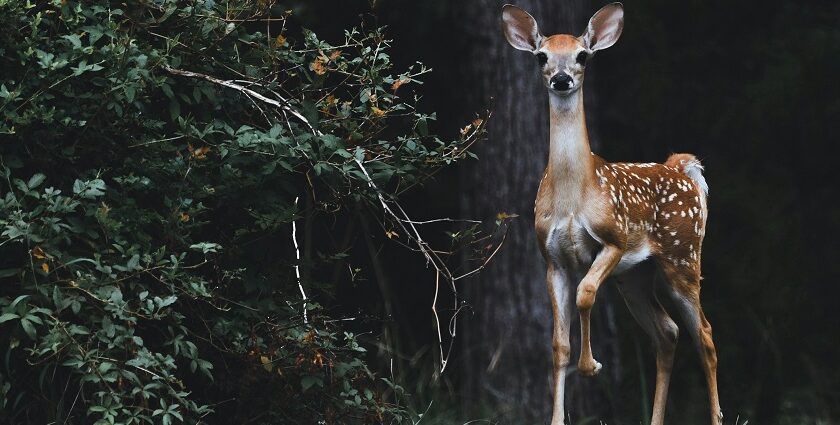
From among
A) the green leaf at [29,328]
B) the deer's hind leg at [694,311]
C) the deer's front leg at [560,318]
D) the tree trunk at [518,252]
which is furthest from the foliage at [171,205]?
the tree trunk at [518,252]

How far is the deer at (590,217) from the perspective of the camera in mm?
5734

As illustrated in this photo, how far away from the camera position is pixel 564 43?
5715mm

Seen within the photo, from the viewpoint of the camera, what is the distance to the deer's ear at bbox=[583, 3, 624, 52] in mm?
5867

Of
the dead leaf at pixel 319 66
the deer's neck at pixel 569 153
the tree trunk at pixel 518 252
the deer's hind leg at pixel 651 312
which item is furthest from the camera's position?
the tree trunk at pixel 518 252

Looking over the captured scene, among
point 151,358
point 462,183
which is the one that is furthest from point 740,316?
point 151,358

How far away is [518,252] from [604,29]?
7.28 ft

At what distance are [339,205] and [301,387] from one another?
0.71m

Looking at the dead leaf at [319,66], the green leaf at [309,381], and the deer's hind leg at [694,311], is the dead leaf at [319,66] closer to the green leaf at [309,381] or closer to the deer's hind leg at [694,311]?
the green leaf at [309,381]

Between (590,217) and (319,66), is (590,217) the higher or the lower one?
the lower one

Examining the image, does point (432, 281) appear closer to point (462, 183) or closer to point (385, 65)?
point (462, 183)

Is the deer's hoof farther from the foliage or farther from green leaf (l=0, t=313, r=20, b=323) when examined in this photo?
green leaf (l=0, t=313, r=20, b=323)

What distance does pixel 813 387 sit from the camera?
1000 centimetres

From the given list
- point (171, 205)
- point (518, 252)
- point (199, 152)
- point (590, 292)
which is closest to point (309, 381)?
point (171, 205)

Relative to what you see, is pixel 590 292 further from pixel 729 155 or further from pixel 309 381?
pixel 729 155
